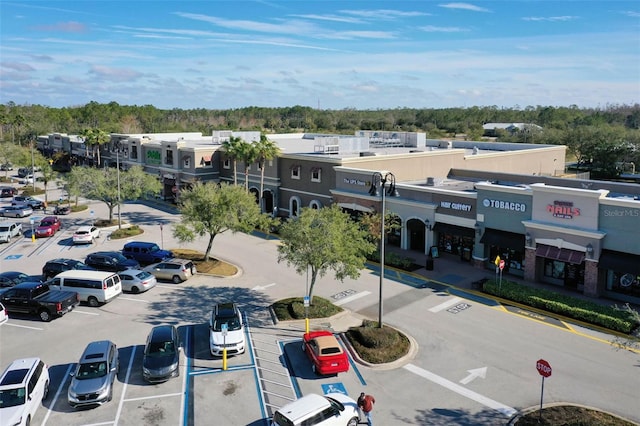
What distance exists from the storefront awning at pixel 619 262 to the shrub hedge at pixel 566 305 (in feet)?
8.20

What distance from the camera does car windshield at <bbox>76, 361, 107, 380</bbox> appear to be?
20375mm

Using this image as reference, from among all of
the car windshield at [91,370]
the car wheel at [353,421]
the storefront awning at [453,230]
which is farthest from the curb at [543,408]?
the storefront awning at [453,230]

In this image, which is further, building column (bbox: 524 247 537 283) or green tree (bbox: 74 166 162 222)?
green tree (bbox: 74 166 162 222)

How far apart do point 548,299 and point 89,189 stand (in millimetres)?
43518

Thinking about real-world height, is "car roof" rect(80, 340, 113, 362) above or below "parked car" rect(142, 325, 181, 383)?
above

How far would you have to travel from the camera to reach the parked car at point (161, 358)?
2162 cm

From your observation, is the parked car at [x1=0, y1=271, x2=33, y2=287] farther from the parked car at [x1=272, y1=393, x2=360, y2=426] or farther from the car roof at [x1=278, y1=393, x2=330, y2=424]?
the car roof at [x1=278, y1=393, x2=330, y2=424]

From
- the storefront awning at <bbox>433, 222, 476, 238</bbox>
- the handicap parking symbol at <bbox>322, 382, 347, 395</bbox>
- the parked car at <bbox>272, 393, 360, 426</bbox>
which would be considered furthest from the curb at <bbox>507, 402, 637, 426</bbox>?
the storefront awning at <bbox>433, 222, 476, 238</bbox>

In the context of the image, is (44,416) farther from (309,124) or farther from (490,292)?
(309,124)

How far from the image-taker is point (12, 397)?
18.6 m

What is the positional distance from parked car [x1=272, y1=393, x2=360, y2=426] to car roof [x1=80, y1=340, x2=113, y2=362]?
27.0 feet

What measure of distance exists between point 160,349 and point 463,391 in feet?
42.7

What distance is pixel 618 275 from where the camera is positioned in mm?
31672

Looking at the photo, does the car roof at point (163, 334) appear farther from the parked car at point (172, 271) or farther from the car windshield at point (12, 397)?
the parked car at point (172, 271)
